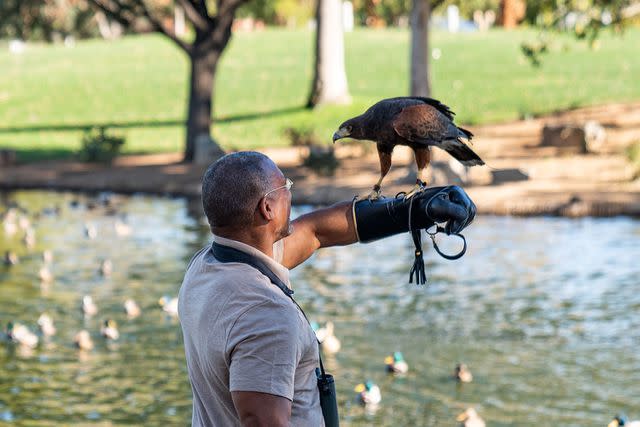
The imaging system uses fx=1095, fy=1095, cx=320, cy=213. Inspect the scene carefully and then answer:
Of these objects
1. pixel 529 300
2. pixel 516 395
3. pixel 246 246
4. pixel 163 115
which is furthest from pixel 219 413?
pixel 163 115

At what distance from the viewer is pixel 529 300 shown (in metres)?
13.1

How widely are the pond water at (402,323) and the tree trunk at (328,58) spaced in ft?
48.8

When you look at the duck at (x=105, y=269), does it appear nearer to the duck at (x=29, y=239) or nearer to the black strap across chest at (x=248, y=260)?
the duck at (x=29, y=239)

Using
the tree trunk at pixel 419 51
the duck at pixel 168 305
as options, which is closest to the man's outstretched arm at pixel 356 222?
the duck at pixel 168 305

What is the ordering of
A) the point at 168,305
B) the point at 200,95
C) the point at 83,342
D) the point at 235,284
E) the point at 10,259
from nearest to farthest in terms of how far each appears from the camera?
the point at 235,284 → the point at 83,342 → the point at 168,305 → the point at 10,259 → the point at 200,95

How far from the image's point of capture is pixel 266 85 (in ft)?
139

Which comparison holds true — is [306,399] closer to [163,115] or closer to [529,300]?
[529,300]

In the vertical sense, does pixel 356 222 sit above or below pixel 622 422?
above

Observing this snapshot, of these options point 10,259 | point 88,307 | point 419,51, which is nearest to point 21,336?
point 88,307

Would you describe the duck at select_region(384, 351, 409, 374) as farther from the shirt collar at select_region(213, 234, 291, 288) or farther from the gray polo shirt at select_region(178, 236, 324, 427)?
the shirt collar at select_region(213, 234, 291, 288)

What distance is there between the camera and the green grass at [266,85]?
106ft

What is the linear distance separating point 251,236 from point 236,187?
179 millimetres

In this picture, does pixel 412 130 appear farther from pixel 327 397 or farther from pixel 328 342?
pixel 328 342

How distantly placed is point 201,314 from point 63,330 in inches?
366
